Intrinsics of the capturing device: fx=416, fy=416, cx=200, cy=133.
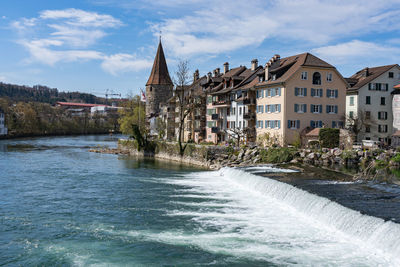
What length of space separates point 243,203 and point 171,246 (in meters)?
9.47

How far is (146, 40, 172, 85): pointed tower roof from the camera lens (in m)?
104

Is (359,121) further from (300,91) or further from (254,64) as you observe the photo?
(254,64)

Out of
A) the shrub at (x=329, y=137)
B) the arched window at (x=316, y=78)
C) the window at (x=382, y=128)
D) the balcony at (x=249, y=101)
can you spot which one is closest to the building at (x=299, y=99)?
the arched window at (x=316, y=78)

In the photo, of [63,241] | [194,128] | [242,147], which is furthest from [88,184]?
[194,128]

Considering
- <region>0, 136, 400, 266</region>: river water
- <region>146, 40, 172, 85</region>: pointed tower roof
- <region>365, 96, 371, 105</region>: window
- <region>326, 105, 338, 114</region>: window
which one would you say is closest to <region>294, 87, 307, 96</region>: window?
<region>326, 105, 338, 114</region>: window

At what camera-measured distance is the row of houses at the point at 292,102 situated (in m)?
52.9

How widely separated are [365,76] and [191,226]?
53.7m

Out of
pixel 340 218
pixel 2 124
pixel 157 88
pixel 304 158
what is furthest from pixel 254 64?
pixel 2 124

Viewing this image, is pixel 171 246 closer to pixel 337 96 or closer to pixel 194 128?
pixel 337 96

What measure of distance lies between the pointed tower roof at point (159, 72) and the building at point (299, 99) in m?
50.0

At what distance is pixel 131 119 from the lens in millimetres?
89062

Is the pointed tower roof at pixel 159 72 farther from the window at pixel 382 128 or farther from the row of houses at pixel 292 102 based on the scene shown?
the window at pixel 382 128

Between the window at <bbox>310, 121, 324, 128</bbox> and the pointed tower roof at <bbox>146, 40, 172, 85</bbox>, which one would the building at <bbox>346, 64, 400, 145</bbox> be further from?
the pointed tower roof at <bbox>146, 40, 172, 85</bbox>

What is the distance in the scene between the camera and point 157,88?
341 feet
